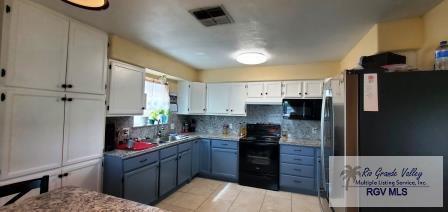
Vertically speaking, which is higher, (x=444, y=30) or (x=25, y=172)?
(x=444, y=30)

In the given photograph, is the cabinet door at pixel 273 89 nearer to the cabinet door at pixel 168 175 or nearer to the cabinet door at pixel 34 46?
the cabinet door at pixel 168 175

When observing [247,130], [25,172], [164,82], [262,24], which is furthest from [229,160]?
[25,172]

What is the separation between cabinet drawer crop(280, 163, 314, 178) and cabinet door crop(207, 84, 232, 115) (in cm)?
151

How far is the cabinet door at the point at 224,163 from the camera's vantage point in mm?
3885

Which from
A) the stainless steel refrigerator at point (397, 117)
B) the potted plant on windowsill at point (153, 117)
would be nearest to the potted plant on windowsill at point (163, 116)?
the potted plant on windowsill at point (153, 117)

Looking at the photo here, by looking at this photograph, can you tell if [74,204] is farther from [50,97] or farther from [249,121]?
[249,121]

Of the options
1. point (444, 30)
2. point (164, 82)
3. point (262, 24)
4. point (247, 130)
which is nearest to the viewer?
point (444, 30)

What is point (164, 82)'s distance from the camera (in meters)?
4.02

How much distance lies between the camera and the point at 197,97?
4438 millimetres

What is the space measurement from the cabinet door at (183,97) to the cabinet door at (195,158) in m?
0.78

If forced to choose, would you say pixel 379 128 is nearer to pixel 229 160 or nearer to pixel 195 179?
pixel 229 160

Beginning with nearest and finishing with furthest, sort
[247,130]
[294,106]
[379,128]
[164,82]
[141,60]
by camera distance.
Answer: [379,128] < [141,60] < [294,106] < [164,82] < [247,130]

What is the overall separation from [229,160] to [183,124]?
1416mm

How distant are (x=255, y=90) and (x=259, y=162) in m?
1.37
